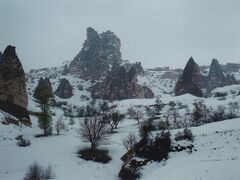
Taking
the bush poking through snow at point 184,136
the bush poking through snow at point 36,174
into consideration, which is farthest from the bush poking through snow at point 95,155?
the bush poking through snow at point 36,174

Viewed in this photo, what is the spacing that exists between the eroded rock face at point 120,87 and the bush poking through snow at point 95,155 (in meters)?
120

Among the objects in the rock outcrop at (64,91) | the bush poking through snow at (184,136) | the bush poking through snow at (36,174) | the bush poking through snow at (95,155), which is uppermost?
the rock outcrop at (64,91)

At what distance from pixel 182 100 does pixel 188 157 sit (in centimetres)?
10228

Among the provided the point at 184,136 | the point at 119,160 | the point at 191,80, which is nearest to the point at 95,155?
the point at 119,160

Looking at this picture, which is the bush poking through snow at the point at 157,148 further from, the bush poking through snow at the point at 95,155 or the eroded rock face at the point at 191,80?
the eroded rock face at the point at 191,80

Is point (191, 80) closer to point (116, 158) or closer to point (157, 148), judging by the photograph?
point (116, 158)

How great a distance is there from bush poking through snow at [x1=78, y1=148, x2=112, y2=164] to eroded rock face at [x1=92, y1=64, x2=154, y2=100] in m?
120

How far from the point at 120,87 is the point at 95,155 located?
127281 mm

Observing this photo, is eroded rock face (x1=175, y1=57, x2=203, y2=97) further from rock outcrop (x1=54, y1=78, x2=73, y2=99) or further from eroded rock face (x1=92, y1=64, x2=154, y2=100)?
rock outcrop (x1=54, y1=78, x2=73, y2=99)

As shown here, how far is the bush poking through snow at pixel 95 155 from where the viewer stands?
171 feet

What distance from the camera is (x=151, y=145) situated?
44219mm

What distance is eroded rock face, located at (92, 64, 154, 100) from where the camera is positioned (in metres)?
177

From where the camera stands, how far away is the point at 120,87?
7082 inches

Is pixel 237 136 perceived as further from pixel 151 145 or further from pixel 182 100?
pixel 182 100
